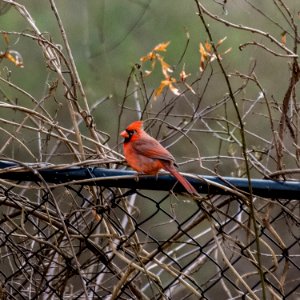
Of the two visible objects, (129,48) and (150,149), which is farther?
(129,48)

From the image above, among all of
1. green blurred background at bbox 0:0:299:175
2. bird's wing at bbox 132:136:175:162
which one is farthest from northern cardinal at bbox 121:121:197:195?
green blurred background at bbox 0:0:299:175

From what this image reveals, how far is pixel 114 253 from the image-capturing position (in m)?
2.38

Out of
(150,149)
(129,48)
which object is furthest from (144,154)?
(129,48)

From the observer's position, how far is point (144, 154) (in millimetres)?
2561

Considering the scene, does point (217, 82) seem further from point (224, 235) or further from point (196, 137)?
point (224, 235)

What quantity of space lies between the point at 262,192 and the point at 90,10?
216 inches

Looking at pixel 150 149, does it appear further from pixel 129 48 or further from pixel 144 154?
pixel 129 48

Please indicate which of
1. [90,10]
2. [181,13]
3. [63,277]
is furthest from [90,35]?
[63,277]

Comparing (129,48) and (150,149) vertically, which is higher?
(129,48)

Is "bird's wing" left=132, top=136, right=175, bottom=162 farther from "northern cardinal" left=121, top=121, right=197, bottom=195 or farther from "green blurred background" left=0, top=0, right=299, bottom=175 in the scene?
"green blurred background" left=0, top=0, right=299, bottom=175

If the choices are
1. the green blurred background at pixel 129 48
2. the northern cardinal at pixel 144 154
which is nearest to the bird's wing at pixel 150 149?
the northern cardinal at pixel 144 154

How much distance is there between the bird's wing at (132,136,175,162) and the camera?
2567 mm

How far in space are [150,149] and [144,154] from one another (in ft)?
0.23

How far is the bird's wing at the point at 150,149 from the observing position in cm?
257
